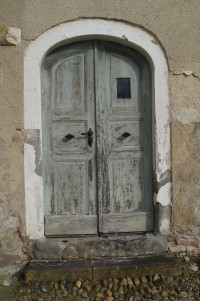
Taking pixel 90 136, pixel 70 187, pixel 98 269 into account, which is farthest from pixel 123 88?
pixel 98 269

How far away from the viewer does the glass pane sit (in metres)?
3.69

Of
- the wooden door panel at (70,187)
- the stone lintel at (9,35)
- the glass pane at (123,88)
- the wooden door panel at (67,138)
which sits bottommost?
the wooden door panel at (70,187)

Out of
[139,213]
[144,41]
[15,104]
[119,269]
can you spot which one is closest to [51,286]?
[119,269]

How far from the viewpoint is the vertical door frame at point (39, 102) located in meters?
3.43

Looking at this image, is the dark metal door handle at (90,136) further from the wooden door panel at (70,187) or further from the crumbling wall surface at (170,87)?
the crumbling wall surface at (170,87)

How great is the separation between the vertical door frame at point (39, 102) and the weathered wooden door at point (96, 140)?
158mm

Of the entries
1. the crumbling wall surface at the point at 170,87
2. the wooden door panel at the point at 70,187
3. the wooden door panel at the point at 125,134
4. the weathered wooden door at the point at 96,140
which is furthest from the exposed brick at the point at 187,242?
the wooden door panel at the point at 70,187

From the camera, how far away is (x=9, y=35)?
3348 millimetres

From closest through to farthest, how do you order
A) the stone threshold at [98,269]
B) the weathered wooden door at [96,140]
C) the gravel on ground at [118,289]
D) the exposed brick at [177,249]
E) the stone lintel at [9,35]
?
the gravel on ground at [118,289] < the stone threshold at [98,269] < the stone lintel at [9,35] < the exposed brick at [177,249] < the weathered wooden door at [96,140]

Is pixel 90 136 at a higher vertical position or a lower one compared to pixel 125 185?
higher

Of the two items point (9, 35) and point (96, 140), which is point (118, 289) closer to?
point (96, 140)

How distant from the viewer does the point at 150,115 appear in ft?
12.1

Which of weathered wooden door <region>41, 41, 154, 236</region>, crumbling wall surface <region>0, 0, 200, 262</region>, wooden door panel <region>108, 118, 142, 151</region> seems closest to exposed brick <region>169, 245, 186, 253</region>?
crumbling wall surface <region>0, 0, 200, 262</region>

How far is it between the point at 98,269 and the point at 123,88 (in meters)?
1.99
